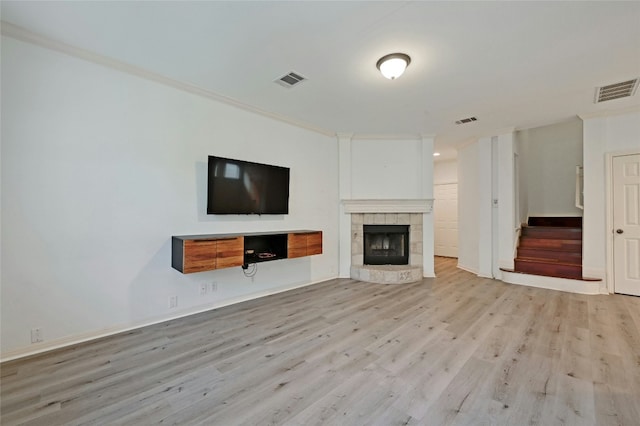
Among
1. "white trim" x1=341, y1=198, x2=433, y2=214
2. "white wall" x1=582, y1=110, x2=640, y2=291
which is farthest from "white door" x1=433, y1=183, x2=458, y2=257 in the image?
"white wall" x1=582, y1=110, x2=640, y2=291

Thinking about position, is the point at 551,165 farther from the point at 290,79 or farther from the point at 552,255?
the point at 290,79

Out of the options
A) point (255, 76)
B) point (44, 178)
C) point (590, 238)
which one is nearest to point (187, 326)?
point (44, 178)

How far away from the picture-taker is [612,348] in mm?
2438

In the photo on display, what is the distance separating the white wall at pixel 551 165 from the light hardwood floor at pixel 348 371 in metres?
3.53

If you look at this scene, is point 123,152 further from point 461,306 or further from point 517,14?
point 461,306

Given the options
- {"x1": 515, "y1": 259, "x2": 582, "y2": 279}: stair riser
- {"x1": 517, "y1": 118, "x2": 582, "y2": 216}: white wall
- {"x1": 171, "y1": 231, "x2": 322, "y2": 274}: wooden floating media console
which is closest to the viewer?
{"x1": 171, "y1": 231, "x2": 322, "y2": 274}: wooden floating media console

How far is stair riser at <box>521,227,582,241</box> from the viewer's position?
16.8 ft

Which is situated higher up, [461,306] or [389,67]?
[389,67]

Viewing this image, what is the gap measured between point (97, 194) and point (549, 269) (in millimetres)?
6476

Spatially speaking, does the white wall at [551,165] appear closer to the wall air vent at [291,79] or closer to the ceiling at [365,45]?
the ceiling at [365,45]

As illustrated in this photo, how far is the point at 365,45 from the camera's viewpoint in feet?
8.28

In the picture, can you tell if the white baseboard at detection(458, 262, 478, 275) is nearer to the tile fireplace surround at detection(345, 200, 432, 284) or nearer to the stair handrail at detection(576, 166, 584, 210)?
the tile fireplace surround at detection(345, 200, 432, 284)

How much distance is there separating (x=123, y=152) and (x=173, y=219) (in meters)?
0.85

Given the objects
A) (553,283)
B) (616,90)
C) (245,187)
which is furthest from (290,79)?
(553,283)
